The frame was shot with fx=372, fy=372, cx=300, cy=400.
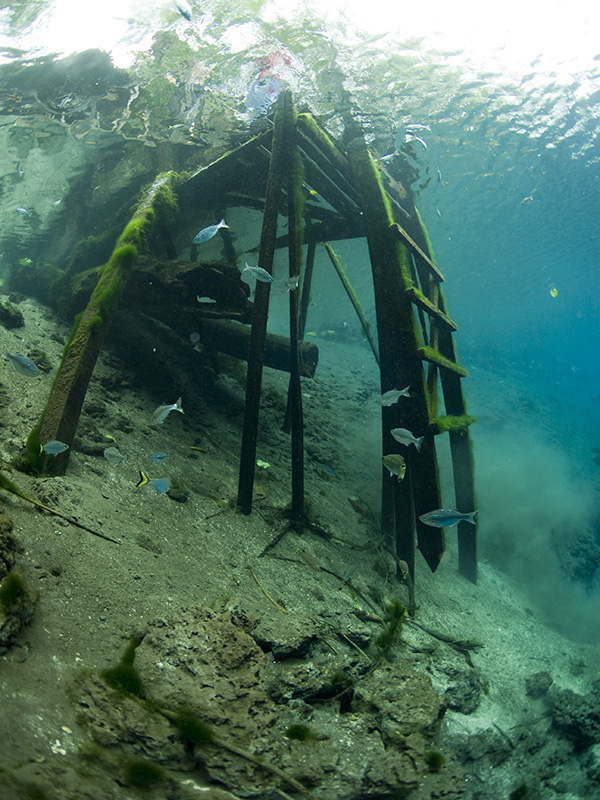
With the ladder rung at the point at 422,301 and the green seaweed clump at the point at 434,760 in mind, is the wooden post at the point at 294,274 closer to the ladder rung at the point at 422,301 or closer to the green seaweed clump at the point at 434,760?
the ladder rung at the point at 422,301

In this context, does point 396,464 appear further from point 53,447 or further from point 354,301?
point 354,301

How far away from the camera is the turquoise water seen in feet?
29.2

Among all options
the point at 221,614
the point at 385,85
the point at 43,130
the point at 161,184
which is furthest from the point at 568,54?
the point at 221,614

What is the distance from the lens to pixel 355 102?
37.1ft

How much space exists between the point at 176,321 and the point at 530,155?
20891mm

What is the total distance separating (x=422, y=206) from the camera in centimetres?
2431

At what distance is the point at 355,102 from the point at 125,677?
14326mm

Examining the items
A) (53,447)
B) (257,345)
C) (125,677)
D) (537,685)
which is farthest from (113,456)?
(537,685)

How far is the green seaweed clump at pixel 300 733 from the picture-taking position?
2.26 meters

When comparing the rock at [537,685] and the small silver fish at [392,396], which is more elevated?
the small silver fish at [392,396]

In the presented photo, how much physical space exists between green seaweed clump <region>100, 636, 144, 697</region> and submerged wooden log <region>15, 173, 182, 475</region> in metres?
2.41

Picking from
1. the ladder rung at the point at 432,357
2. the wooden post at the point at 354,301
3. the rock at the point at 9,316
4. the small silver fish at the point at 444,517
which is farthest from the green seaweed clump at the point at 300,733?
the wooden post at the point at 354,301

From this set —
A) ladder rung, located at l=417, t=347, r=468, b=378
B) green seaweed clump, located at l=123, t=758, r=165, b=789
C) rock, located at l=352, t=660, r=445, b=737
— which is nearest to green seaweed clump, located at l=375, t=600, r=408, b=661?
rock, located at l=352, t=660, r=445, b=737

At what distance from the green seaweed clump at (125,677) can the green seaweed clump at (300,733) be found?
92cm
